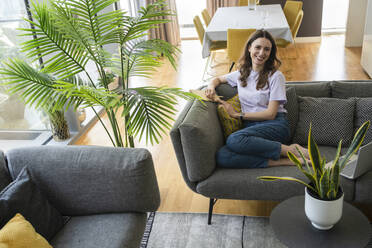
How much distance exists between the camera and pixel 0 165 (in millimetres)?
1847

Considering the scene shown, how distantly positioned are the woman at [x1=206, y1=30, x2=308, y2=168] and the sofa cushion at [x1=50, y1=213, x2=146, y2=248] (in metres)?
0.66

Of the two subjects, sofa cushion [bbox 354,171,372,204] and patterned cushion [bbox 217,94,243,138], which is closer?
sofa cushion [bbox 354,171,372,204]

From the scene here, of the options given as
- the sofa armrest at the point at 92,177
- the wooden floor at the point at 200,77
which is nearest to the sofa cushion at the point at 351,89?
the wooden floor at the point at 200,77

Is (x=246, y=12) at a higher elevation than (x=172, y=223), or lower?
higher

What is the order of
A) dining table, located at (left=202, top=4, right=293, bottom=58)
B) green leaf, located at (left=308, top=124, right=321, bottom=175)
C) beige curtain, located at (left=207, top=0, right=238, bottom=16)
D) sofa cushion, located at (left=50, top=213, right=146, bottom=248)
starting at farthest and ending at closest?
1. beige curtain, located at (left=207, top=0, right=238, bottom=16)
2. dining table, located at (left=202, top=4, right=293, bottom=58)
3. sofa cushion, located at (left=50, top=213, right=146, bottom=248)
4. green leaf, located at (left=308, top=124, right=321, bottom=175)

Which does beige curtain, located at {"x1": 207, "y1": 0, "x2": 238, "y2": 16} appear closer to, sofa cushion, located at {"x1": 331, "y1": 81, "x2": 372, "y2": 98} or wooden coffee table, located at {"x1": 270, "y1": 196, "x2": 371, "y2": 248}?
sofa cushion, located at {"x1": 331, "y1": 81, "x2": 372, "y2": 98}

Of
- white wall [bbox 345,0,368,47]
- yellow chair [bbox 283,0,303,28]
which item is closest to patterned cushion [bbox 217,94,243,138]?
yellow chair [bbox 283,0,303,28]

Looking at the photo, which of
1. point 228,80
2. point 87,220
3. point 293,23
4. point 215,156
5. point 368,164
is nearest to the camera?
point 87,220

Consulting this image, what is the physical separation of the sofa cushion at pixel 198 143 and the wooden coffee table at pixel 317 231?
520 millimetres

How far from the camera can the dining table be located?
14.1ft

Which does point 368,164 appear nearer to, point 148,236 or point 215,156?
point 215,156

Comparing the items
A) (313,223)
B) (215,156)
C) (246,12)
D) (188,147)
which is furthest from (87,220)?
(246,12)

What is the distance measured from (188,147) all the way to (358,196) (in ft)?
3.01

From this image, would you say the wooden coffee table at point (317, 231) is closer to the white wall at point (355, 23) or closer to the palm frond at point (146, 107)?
the palm frond at point (146, 107)
